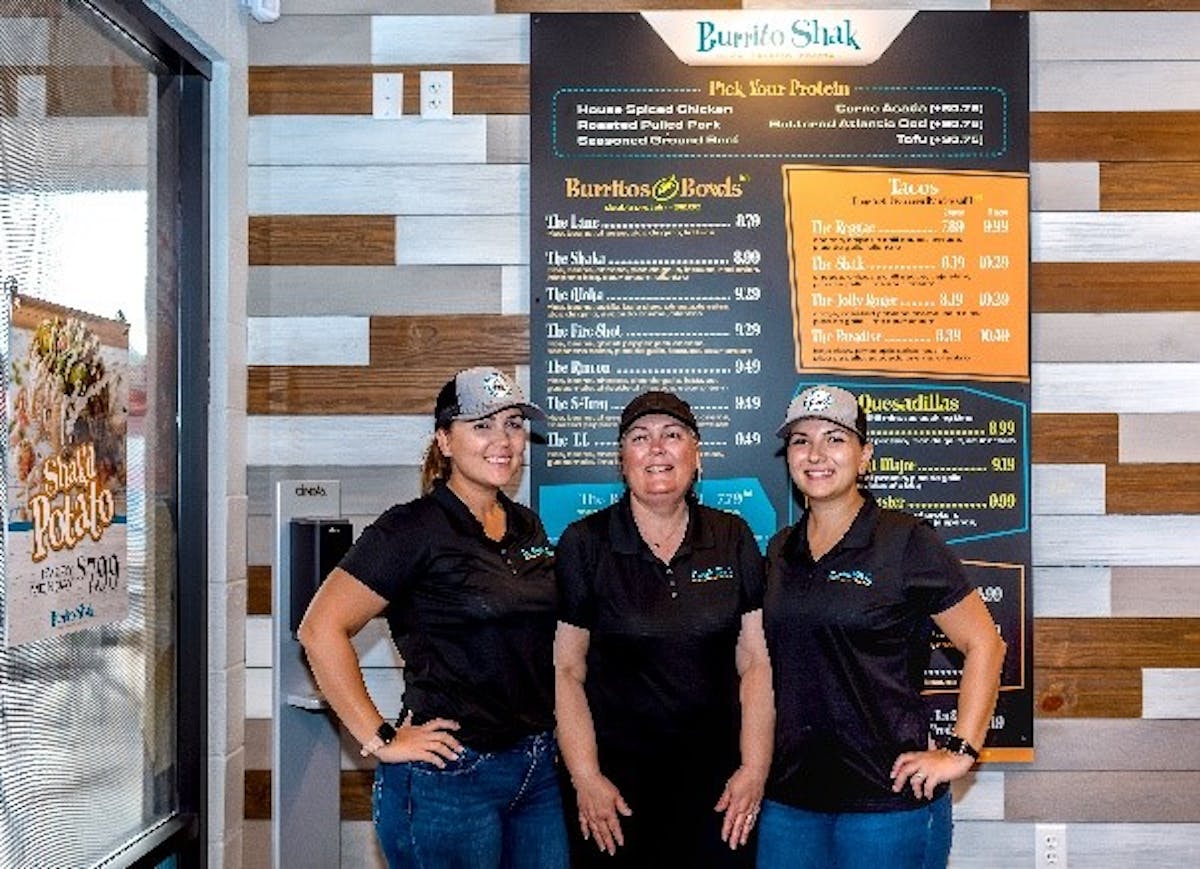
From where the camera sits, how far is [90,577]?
9.62 ft

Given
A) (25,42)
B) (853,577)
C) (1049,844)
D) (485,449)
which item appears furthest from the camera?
(1049,844)

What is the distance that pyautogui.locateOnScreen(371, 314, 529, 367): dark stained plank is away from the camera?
3840 millimetres

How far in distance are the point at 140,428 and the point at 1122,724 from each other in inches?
102

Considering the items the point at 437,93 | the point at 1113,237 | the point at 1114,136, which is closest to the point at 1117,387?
the point at 1113,237

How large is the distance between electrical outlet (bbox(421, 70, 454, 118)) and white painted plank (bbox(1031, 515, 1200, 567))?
192 cm

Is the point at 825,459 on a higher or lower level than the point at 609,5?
lower

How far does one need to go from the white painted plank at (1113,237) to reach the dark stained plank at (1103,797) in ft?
4.48

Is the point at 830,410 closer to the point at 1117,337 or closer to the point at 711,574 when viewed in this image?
the point at 711,574

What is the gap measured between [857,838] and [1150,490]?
156 centimetres

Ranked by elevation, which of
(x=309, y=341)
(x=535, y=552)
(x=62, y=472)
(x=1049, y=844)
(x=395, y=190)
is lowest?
(x=1049, y=844)

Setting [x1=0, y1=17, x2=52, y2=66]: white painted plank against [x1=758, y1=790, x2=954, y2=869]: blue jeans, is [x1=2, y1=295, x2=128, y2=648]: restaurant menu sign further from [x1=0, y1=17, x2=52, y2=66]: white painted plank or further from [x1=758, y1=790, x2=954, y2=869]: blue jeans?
[x1=758, y1=790, x2=954, y2=869]: blue jeans

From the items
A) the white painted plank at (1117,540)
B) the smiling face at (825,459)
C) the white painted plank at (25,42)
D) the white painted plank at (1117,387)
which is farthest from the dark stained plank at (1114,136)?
the white painted plank at (25,42)

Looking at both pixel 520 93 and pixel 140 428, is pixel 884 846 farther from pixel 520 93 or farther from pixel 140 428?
pixel 520 93

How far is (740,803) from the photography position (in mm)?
2969
